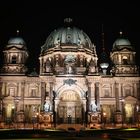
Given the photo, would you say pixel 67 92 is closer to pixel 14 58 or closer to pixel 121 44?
pixel 14 58

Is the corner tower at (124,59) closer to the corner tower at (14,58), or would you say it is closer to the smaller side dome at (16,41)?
the corner tower at (14,58)

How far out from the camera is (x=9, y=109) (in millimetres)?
66875

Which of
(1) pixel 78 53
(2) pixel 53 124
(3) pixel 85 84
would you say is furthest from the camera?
(1) pixel 78 53

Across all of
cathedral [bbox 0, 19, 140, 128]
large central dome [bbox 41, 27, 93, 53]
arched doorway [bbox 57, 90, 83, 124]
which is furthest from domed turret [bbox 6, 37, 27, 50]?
arched doorway [bbox 57, 90, 83, 124]

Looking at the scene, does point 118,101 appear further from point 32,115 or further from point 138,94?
point 32,115

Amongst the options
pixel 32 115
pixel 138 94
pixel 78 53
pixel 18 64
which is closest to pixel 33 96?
pixel 32 115

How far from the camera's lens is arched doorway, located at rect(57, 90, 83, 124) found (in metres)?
68.8

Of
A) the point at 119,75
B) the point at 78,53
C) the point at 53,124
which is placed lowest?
the point at 53,124

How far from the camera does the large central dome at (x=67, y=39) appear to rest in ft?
255

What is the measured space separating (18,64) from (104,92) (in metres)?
20.3

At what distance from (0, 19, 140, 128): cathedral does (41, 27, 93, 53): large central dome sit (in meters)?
5.18

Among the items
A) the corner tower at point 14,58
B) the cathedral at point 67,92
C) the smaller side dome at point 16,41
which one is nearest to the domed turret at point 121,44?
the cathedral at point 67,92

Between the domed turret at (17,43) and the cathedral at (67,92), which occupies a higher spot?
the domed turret at (17,43)

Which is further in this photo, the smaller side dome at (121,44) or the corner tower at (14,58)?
the smaller side dome at (121,44)
